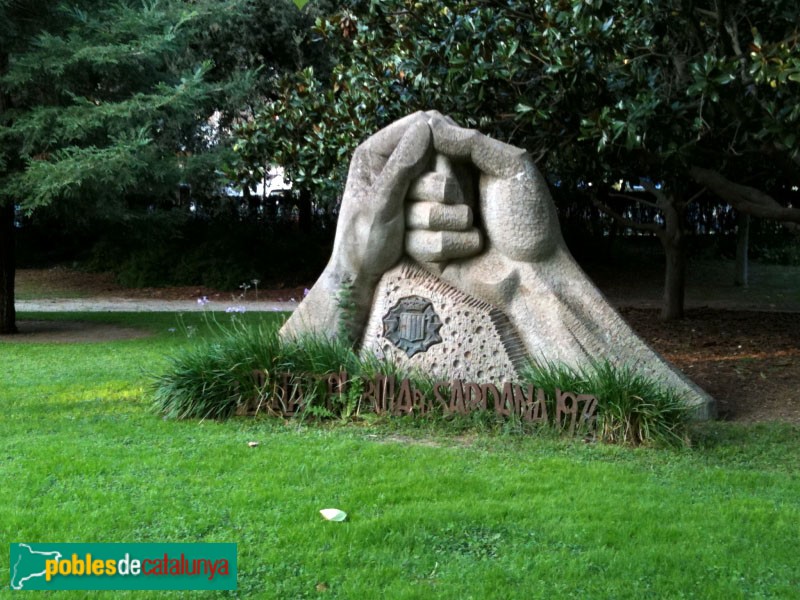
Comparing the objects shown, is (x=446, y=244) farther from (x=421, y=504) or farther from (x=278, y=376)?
(x=421, y=504)

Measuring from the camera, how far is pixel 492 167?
295 inches

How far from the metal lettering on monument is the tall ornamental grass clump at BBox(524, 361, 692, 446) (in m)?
1.35

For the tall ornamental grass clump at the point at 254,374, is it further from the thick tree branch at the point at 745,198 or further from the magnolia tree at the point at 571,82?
the thick tree branch at the point at 745,198

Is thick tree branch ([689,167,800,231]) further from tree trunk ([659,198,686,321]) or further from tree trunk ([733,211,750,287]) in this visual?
tree trunk ([733,211,750,287])

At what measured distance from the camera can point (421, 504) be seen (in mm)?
4988

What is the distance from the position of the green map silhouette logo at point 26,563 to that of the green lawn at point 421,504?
0.05m

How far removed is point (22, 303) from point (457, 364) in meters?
14.0

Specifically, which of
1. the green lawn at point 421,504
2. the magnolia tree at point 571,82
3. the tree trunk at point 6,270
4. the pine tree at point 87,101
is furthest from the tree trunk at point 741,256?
the tree trunk at point 6,270

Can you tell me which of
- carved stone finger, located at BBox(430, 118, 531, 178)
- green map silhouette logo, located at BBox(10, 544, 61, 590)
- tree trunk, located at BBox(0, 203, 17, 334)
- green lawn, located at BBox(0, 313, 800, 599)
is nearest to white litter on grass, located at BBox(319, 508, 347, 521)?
green lawn, located at BBox(0, 313, 800, 599)

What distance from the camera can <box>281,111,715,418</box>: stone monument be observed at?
285 inches

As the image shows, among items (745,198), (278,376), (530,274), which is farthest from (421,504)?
(745,198)

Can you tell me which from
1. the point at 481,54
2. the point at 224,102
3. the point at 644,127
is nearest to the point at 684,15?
the point at 644,127

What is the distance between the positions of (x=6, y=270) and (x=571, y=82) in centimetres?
937

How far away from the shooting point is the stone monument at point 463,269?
23.7 feet
